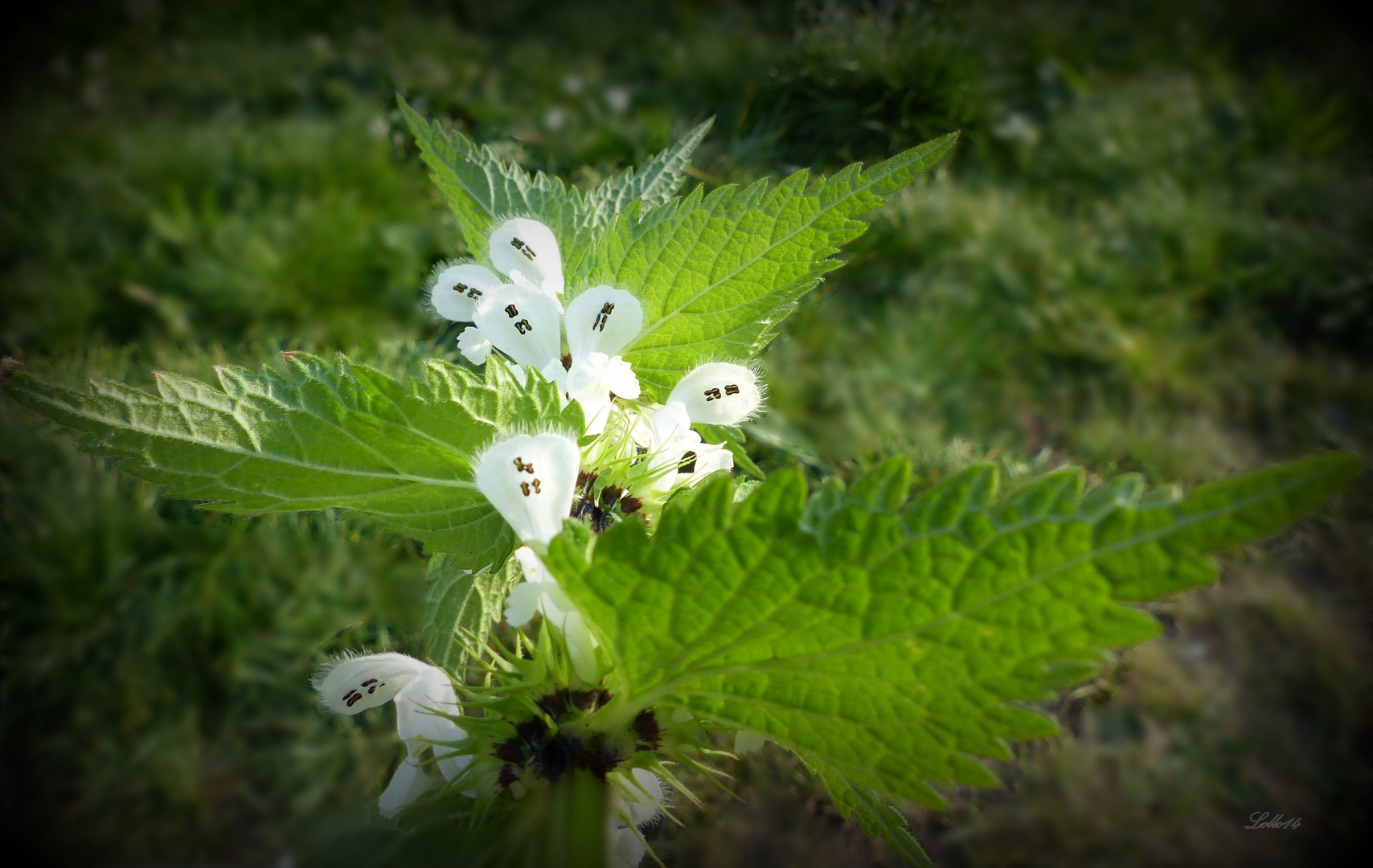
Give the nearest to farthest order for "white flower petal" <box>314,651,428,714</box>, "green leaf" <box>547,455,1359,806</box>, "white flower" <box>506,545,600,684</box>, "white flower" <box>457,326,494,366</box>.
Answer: "green leaf" <box>547,455,1359,806</box>, "white flower" <box>506,545,600,684</box>, "white flower petal" <box>314,651,428,714</box>, "white flower" <box>457,326,494,366</box>

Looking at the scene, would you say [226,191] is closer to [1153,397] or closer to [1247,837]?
[1153,397]

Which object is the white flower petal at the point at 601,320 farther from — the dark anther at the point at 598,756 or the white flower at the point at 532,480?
the dark anther at the point at 598,756

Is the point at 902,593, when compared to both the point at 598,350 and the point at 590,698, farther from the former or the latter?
the point at 598,350

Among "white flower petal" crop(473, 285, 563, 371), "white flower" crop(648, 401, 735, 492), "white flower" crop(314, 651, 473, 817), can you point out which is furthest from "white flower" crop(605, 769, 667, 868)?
"white flower petal" crop(473, 285, 563, 371)

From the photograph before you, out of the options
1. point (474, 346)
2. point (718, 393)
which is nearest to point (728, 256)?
point (718, 393)

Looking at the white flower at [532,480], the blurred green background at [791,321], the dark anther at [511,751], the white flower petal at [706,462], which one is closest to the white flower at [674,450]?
the white flower petal at [706,462]

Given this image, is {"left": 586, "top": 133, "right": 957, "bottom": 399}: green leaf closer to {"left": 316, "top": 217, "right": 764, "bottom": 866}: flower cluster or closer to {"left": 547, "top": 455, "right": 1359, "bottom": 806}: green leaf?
{"left": 316, "top": 217, "right": 764, "bottom": 866}: flower cluster

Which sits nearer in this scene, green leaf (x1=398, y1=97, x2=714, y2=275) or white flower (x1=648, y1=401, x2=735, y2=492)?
white flower (x1=648, y1=401, x2=735, y2=492)
